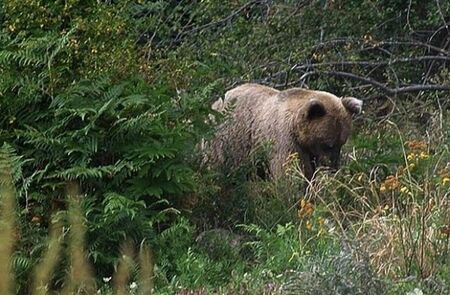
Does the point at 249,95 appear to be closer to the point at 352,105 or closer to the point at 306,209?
the point at 352,105

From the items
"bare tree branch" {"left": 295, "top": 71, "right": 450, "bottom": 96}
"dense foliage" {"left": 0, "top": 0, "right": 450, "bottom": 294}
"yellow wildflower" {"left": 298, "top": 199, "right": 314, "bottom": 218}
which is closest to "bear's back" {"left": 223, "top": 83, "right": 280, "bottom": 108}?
"dense foliage" {"left": 0, "top": 0, "right": 450, "bottom": 294}

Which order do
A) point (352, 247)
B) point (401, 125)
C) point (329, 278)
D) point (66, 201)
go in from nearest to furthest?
point (329, 278)
point (352, 247)
point (66, 201)
point (401, 125)

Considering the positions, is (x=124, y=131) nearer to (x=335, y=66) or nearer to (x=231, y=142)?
(x=231, y=142)

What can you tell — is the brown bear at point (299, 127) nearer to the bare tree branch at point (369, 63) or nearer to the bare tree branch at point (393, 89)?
the bare tree branch at point (393, 89)

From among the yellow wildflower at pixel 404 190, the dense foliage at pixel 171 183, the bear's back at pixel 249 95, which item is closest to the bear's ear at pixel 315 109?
the dense foliage at pixel 171 183

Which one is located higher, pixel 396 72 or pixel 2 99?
pixel 2 99

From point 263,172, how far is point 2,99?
2.57 metres

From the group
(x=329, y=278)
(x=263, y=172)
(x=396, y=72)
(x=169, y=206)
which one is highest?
(x=329, y=278)

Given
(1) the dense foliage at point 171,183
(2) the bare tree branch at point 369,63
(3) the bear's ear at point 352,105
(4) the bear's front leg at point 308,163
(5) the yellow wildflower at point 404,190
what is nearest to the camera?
(1) the dense foliage at point 171,183

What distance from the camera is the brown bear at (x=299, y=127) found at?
1240 cm

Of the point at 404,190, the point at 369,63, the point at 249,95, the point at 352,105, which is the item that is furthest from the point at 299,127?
the point at 404,190

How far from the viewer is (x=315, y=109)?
12430 millimetres

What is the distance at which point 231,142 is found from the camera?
478 inches

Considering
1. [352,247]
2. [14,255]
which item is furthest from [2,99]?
[352,247]
